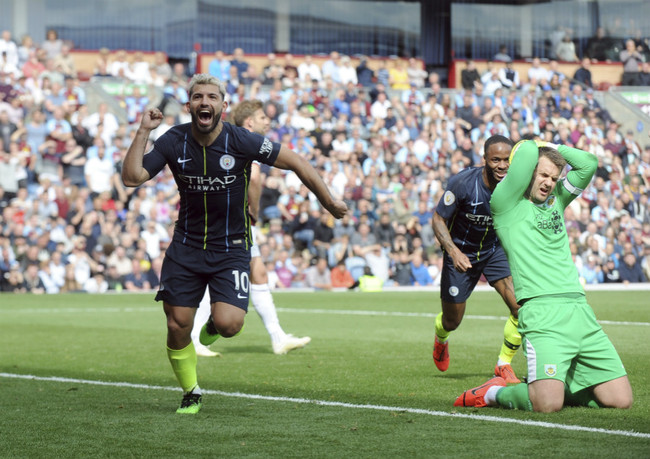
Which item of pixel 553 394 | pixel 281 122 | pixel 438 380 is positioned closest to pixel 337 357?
pixel 438 380

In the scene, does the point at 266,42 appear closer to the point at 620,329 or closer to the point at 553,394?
the point at 620,329

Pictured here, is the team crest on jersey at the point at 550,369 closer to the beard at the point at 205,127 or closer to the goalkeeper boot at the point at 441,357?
the goalkeeper boot at the point at 441,357

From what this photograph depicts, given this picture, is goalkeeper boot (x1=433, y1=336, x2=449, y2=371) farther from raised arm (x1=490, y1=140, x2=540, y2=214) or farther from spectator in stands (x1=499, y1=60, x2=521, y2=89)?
spectator in stands (x1=499, y1=60, x2=521, y2=89)

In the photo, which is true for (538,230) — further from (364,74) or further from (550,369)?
(364,74)

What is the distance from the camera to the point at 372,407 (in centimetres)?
749

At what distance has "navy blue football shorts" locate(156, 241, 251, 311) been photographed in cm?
742

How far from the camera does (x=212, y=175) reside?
23.7 feet

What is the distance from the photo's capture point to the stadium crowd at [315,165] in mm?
23906

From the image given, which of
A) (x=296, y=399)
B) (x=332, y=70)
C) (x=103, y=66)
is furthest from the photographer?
(x=332, y=70)

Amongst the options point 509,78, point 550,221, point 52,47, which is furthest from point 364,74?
point 550,221

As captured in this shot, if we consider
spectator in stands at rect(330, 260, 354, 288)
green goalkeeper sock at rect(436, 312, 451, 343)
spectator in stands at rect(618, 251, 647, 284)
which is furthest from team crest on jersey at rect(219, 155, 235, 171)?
spectator in stands at rect(618, 251, 647, 284)

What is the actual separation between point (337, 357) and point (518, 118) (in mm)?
20093

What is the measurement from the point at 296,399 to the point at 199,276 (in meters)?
1.26

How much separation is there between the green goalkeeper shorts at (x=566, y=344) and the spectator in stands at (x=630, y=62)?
1175 inches
